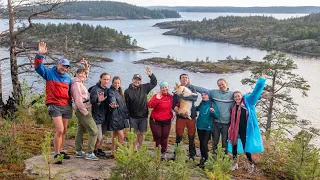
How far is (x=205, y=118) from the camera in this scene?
5910mm

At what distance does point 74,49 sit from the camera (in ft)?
41.8

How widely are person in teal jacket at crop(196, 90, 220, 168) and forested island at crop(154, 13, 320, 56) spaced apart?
9886 centimetres

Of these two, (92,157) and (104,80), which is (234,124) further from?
(92,157)

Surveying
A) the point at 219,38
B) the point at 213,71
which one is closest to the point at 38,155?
the point at 213,71

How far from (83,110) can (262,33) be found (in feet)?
477

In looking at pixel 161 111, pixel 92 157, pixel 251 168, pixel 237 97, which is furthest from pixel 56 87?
pixel 251 168

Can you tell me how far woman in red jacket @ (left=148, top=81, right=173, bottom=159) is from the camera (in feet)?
19.4

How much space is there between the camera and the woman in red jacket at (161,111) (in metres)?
5.92

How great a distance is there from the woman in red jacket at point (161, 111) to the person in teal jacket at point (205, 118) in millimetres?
534

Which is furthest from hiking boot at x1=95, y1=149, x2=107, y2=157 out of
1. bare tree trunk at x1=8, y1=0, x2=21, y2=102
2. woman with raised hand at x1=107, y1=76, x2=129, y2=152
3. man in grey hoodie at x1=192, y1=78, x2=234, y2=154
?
bare tree trunk at x1=8, y1=0, x2=21, y2=102

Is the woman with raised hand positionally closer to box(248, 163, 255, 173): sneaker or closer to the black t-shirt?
the black t-shirt

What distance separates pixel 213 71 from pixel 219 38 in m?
74.2

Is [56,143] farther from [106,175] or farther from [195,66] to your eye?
[195,66]

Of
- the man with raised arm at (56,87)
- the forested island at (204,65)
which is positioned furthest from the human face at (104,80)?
the forested island at (204,65)
